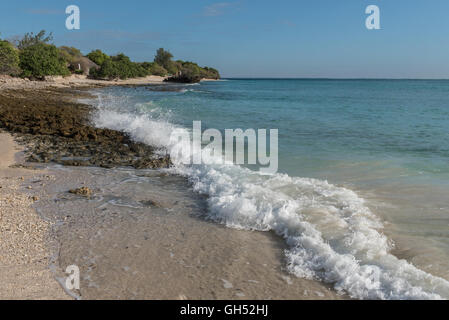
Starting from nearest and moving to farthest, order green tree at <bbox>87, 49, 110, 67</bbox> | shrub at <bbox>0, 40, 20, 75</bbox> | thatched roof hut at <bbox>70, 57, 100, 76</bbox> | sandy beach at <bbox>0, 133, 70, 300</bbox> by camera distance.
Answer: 1. sandy beach at <bbox>0, 133, 70, 300</bbox>
2. shrub at <bbox>0, 40, 20, 75</bbox>
3. thatched roof hut at <bbox>70, 57, 100, 76</bbox>
4. green tree at <bbox>87, 49, 110, 67</bbox>

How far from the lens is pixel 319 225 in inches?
230

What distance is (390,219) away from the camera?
6.16m

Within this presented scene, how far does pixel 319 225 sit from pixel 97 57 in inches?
3848

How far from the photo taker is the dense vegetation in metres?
43.9

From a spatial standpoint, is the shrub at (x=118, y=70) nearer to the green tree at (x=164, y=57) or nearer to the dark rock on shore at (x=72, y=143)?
the green tree at (x=164, y=57)

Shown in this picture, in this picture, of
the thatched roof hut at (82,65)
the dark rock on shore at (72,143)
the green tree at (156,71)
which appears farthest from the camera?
the green tree at (156,71)

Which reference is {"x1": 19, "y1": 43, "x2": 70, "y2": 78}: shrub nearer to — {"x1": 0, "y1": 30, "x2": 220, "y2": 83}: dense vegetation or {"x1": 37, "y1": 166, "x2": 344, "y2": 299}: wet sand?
{"x1": 0, "y1": 30, "x2": 220, "y2": 83}: dense vegetation

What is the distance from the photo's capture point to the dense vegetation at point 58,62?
43.9 m

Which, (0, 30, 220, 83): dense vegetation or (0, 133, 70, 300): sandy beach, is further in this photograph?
(0, 30, 220, 83): dense vegetation

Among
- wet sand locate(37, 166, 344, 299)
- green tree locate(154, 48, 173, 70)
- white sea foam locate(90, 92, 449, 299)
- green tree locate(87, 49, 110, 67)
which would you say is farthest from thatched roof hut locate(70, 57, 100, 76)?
wet sand locate(37, 166, 344, 299)

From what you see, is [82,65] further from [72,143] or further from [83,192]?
[83,192]

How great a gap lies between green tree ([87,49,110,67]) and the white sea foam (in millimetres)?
87783

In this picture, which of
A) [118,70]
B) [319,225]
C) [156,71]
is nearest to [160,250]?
[319,225]

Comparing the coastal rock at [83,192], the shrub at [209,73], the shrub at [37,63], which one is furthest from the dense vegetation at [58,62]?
the coastal rock at [83,192]
